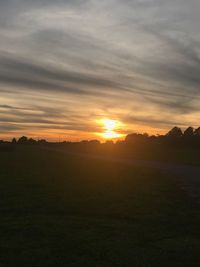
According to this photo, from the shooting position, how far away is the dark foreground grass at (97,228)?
9.02m

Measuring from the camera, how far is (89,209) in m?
15.1

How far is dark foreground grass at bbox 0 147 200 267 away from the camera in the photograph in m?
9.02

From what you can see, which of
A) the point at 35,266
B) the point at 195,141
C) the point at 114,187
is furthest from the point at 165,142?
the point at 35,266

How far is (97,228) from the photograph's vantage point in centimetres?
1188

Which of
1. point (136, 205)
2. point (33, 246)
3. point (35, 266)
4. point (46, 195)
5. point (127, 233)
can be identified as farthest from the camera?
point (46, 195)

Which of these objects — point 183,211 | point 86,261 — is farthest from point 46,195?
point 86,261

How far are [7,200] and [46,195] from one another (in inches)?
75.4

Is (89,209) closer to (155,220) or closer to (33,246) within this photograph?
(155,220)

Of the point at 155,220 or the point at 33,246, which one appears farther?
the point at 155,220

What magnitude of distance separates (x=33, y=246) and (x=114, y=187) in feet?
42.9

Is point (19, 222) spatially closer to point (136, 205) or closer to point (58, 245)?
point (58, 245)

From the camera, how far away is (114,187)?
22.7 m

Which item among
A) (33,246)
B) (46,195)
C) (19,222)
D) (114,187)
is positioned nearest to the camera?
(33,246)

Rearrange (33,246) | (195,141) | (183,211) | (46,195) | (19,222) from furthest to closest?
(195,141) → (46,195) → (183,211) → (19,222) → (33,246)
